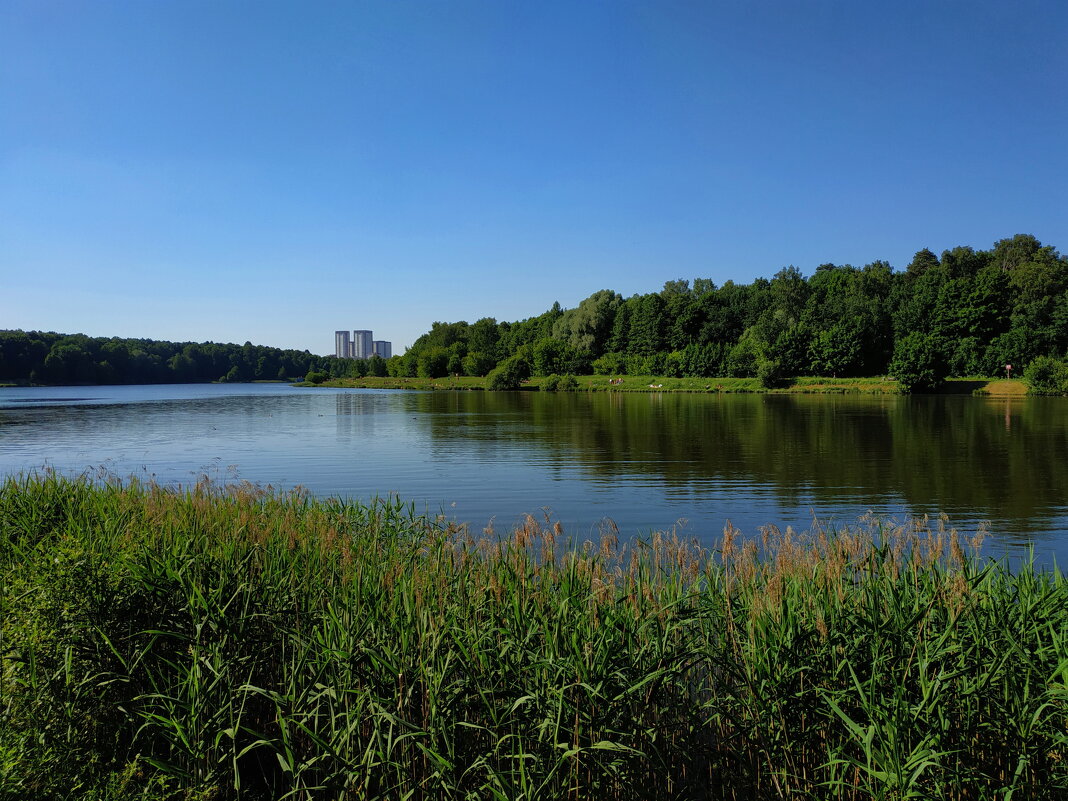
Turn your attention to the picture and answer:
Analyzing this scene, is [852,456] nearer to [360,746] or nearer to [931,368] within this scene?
[360,746]

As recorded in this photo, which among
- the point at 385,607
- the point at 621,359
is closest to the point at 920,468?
the point at 385,607

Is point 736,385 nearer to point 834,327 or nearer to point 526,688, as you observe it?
point 834,327

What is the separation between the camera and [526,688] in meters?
5.29

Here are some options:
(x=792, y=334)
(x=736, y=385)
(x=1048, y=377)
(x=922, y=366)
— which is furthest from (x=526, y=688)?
(x=792, y=334)

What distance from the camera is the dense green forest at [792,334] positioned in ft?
334

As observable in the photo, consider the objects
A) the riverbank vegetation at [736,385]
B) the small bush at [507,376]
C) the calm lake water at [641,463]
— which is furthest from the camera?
the small bush at [507,376]

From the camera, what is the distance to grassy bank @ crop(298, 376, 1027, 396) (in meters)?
94.0

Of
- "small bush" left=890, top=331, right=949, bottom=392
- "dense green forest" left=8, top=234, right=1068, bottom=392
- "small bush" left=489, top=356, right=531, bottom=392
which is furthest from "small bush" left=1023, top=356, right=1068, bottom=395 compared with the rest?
"small bush" left=489, top=356, right=531, bottom=392

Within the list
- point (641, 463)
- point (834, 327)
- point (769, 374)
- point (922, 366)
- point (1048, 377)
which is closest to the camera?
point (641, 463)

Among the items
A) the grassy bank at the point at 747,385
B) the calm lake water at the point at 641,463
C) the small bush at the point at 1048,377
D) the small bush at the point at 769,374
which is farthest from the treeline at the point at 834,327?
the calm lake water at the point at 641,463

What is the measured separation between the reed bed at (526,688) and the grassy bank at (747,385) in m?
98.9

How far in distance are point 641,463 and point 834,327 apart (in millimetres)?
97644

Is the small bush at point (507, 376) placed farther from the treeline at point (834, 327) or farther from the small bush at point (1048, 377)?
the small bush at point (1048, 377)

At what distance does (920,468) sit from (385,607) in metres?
27.8
